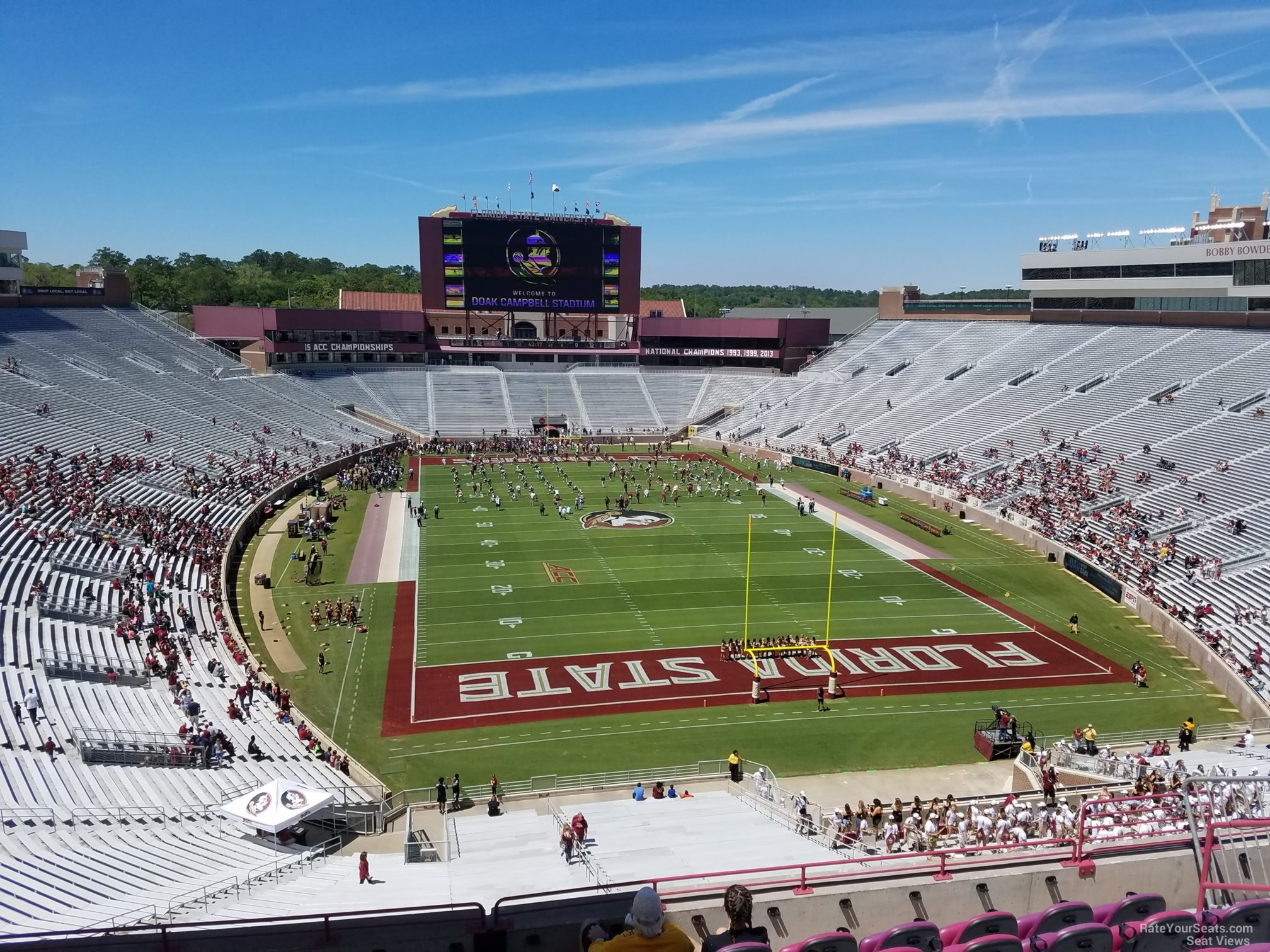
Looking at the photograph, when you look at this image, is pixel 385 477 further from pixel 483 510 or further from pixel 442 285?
pixel 442 285

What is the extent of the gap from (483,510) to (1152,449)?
31046mm

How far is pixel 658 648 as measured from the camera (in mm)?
25484

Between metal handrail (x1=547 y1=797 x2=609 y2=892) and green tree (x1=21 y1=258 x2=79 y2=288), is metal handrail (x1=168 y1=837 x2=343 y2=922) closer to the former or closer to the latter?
metal handrail (x1=547 y1=797 x2=609 y2=892)

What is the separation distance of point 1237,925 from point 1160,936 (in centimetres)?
63

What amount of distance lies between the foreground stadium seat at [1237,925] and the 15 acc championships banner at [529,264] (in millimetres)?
65882

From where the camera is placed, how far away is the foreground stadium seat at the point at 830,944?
606cm

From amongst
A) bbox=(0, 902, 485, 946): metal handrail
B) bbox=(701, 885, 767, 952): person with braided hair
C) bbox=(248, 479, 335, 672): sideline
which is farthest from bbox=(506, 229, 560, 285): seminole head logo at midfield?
bbox=(701, 885, 767, 952): person with braided hair

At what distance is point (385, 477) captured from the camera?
48.6 metres

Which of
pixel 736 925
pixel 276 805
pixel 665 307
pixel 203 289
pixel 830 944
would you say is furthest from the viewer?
pixel 203 289

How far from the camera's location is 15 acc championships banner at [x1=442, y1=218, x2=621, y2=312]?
221 ft

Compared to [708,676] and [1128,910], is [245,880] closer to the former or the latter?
[1128,910]

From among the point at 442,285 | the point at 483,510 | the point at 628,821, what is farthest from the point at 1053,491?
the point at 442,285

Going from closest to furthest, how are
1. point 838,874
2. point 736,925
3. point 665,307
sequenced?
point 736,925 → point 838,874 → point 665,307

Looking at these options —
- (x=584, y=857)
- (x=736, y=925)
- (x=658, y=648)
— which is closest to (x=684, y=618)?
(x=658, y=648)
